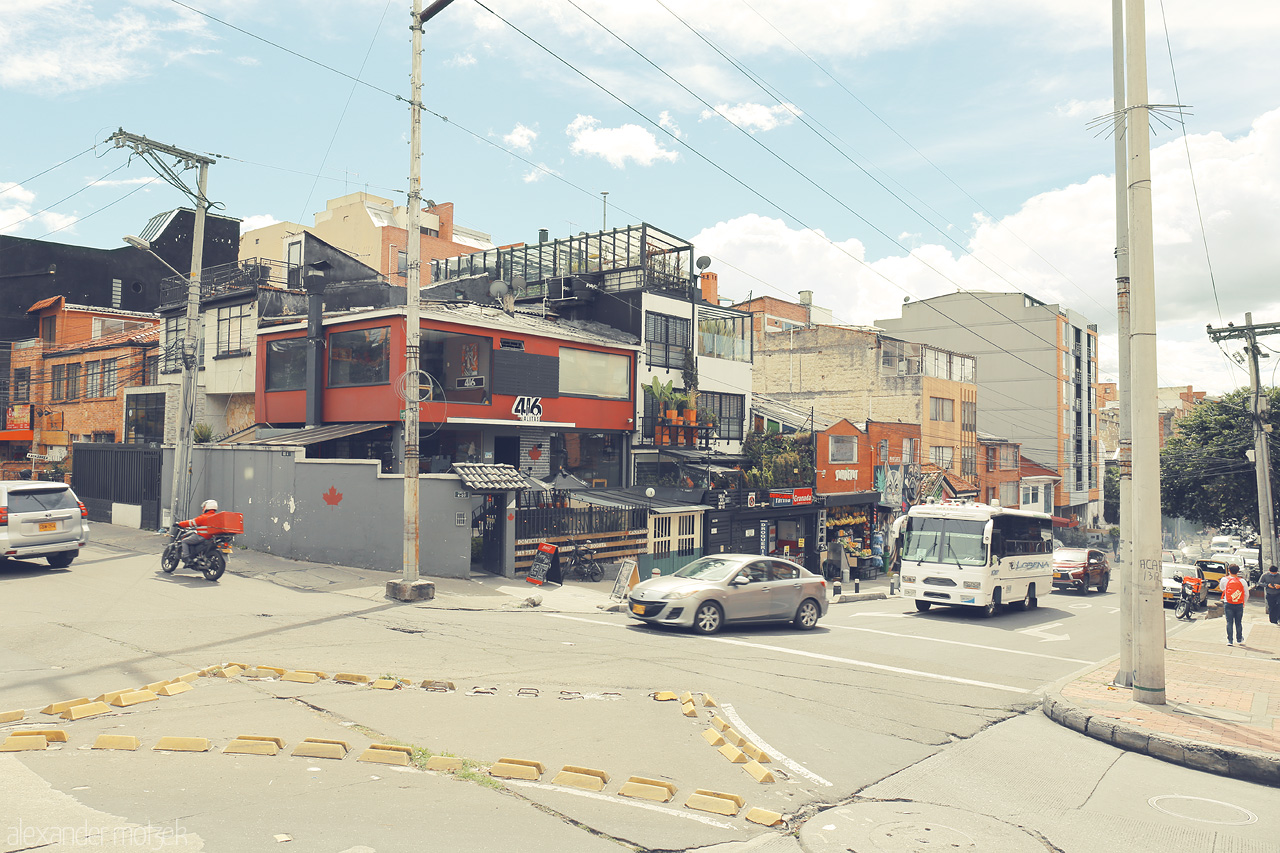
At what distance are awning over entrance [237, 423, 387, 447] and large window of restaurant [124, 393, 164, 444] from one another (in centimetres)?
912

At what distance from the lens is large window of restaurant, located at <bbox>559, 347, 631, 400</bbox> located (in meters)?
28.3

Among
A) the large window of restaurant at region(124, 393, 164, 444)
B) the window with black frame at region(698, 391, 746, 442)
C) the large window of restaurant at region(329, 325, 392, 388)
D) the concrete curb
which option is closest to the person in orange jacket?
the large window of restaurant at region(329, 325, 392, 388)

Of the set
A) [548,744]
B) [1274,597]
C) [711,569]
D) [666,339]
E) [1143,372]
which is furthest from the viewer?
[666,339]

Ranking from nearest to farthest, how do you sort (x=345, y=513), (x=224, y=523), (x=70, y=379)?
(x=224, y=523), (x=345, y=513), (x=70, y=379)

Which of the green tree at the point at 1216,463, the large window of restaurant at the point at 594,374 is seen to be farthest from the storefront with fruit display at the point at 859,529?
the green tree at the point at 1216,463

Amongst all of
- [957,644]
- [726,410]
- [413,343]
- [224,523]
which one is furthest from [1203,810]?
[726,410]

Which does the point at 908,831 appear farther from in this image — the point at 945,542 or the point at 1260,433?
the point at 1260,433

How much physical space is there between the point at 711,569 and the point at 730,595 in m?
0.74

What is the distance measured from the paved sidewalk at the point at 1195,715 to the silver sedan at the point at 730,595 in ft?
16.9

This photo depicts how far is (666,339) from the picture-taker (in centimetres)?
3322

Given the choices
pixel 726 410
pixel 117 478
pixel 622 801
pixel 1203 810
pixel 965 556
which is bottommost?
pixel 1203 810

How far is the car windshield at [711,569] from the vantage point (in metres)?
15.0

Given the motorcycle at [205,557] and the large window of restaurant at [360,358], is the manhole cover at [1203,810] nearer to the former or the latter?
the motorcycle at [205,557]

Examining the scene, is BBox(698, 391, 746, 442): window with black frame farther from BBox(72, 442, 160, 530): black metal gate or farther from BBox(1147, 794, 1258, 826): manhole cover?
BBox(1147, 794, 1258, 826): manhole cover
